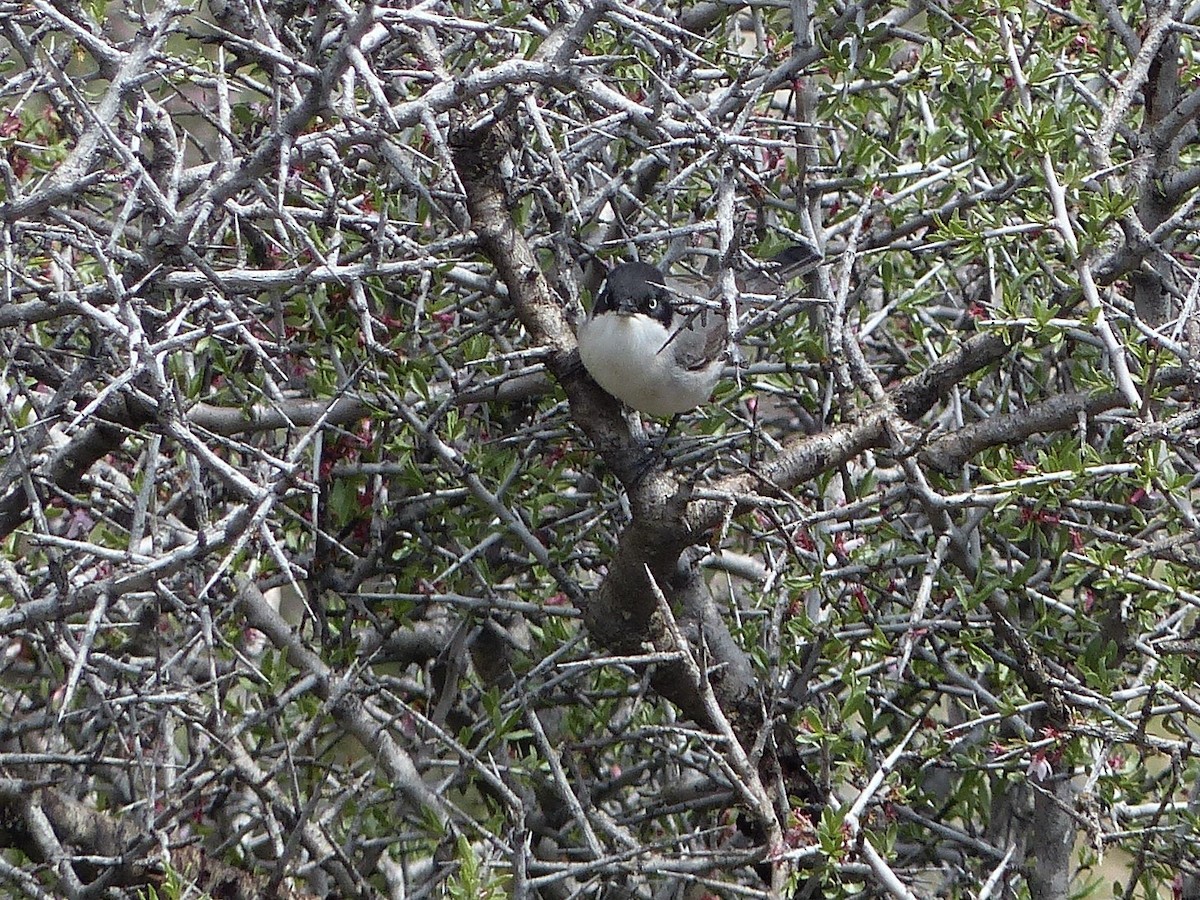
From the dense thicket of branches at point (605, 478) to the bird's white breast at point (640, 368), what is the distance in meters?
0.07

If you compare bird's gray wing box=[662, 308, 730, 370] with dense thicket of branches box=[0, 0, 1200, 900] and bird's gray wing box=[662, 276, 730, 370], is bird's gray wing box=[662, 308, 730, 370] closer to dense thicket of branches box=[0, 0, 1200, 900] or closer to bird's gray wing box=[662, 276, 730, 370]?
bird's gray wing box=[662, 276, 730, 370]

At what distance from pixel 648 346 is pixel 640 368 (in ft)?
0.26

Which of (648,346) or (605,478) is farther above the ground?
(648,346)

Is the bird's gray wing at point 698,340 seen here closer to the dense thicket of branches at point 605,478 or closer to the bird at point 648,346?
the bird at point 648,346

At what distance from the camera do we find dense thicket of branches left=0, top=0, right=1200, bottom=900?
2658 millimetres

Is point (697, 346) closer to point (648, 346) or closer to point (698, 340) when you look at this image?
point (698, 340)

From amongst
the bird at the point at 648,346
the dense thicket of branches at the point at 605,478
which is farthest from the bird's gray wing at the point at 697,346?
the dense thicket of branches at the point at 605,478

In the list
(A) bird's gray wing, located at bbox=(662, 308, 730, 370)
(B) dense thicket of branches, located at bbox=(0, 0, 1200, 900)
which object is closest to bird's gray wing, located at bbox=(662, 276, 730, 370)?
(A) bird's gray wing, located at bbox=(662, 308, 730, 370)

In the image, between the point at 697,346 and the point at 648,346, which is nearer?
the point at 648,346

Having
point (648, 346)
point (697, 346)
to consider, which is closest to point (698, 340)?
point (697, 346)

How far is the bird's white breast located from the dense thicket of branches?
7 centimetres

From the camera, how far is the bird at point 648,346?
3.26 metres

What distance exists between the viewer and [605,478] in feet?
12.4

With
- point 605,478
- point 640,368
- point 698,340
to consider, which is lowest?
point 605,478
